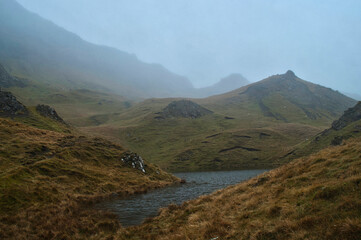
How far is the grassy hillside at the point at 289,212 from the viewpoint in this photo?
11.2 meters

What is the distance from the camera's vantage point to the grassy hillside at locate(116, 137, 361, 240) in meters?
11.2

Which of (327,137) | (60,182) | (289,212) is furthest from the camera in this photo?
(327,137)

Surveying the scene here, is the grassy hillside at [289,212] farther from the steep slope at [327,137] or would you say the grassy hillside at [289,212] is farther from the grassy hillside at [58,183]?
the steep slope at [327,137]

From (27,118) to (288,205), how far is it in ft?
302

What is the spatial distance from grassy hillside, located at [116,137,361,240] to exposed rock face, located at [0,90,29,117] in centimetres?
8181

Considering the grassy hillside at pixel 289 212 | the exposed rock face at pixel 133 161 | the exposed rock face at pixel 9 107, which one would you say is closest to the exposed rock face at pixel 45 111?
the exposed rock face at pixel 9 107

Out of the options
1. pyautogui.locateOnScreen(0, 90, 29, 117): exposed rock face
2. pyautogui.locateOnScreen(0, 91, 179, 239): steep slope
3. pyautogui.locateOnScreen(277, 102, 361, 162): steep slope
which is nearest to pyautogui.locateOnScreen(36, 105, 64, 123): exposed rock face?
pyautogui.locateOnScreen(0, 90, 29, 117): exposed rock face

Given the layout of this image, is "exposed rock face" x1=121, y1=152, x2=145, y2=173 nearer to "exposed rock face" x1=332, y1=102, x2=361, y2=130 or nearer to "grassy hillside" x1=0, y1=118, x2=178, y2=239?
"grassy hillside" x1=0, y1=118, x2=178, y2=239

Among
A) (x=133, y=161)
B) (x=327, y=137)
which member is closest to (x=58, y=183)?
(x=133, y=161)

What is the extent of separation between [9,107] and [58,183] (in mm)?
66304

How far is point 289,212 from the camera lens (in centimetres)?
1402

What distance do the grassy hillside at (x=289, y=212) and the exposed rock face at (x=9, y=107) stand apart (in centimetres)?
8181

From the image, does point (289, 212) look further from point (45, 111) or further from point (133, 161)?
point (45, 111)

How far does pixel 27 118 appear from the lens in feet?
267
